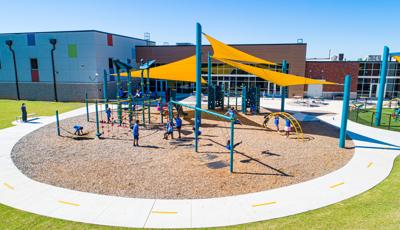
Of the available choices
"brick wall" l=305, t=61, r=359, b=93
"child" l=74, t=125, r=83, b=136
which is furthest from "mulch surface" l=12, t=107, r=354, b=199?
"brick wall" l=305, t=61, r=359, b=93

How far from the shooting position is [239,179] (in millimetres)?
Result: 9406

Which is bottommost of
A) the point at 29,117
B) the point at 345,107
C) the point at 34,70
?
the point at 29,117

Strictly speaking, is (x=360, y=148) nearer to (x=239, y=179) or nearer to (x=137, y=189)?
(x=239, y=179)

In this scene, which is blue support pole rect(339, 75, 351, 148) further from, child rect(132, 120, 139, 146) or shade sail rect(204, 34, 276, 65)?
child rect(132, 120, 139, 146)

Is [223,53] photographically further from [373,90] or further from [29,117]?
[373,90]

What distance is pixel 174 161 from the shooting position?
11180 mm

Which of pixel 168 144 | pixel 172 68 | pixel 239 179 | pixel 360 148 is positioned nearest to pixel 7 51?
pixel 172 68

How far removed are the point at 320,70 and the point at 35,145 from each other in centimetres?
3448

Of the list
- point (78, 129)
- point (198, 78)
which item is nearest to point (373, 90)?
point (198, 78)

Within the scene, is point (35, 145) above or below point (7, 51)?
below

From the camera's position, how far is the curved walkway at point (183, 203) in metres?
6.84

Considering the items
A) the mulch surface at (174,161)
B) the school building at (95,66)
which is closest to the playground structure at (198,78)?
the mulch surface at (174,161)

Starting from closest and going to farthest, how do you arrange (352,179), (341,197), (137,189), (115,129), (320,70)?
1. (341,197)
2. (137,189)
3. (352,179)
4. (115,129)
5. (320,70)

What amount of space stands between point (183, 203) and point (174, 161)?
3590mm
